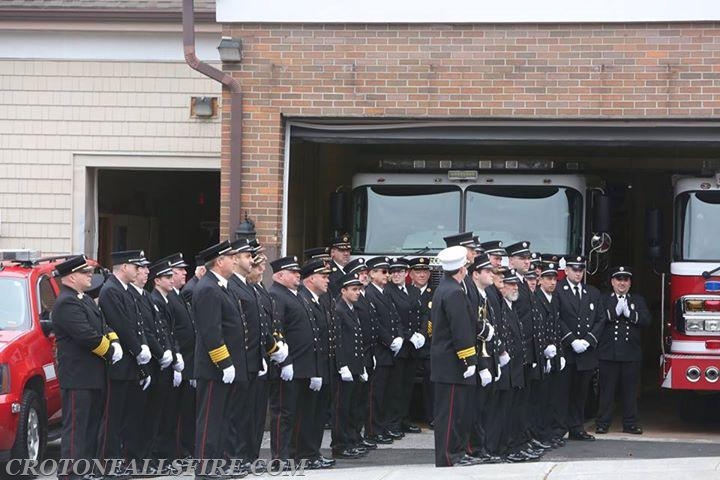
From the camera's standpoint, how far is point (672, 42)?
1513 cm

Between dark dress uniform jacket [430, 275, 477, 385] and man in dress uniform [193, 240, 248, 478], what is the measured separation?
64.9 inches

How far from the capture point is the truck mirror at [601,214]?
15.7 meters

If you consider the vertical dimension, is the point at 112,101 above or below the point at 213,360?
above

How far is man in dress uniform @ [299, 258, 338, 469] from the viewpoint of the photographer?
1247 centimetres

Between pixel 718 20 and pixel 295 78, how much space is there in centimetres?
474

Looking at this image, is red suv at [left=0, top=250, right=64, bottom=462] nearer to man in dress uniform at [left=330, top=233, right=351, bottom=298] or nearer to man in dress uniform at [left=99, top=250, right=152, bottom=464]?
man in dress uniform at [left=99, top=250, right=152, bottom=464]

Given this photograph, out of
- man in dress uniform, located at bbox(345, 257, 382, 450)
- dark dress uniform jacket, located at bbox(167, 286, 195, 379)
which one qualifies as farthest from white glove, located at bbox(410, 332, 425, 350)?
dark dress uniform jacket, located at bbox(167, 286, 195, 379)

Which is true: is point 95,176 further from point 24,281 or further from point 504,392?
point 504,392

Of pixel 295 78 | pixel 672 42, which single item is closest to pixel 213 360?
pixel 295 78

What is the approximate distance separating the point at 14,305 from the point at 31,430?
49.2 inches

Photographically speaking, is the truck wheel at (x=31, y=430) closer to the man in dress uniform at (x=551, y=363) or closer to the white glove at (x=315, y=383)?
the white glove at (x=315, y=383)

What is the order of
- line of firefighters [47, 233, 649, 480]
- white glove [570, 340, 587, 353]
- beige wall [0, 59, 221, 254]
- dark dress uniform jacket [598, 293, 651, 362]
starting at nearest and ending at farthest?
line of firefighters [47, 233, 649, 480], white glove [570, 340, 587, 353], dark dress uniform jacket [598, 293, 651, 362], beige wall [0, 59, 221, 254]

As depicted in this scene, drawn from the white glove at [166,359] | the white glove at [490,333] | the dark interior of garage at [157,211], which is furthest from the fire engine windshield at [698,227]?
the dark interior of garage at [157,211]

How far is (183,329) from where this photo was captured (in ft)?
42.4
